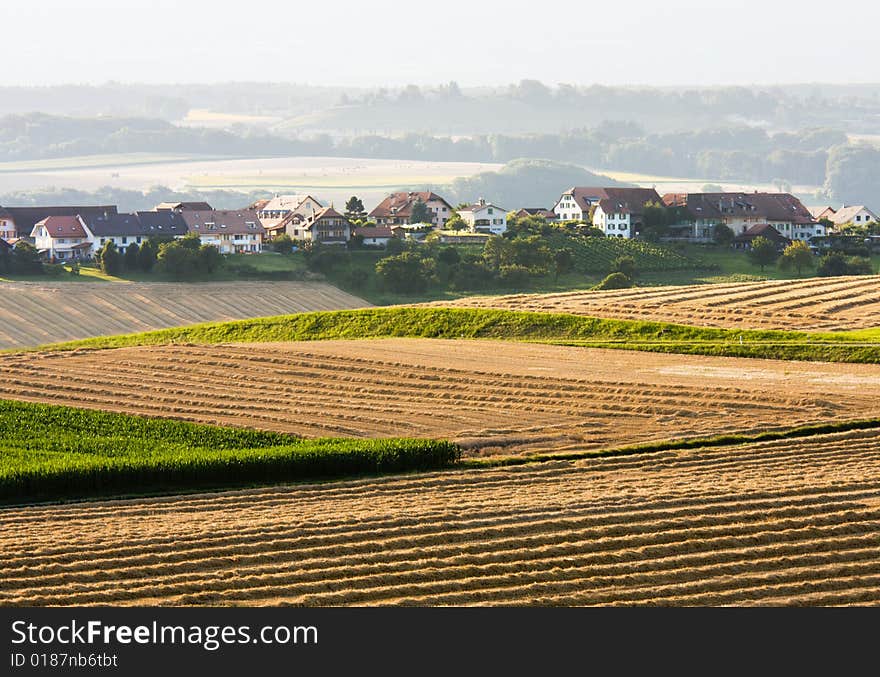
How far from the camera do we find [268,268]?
97.8 m

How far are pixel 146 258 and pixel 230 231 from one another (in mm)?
14801

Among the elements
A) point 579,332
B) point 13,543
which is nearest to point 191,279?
point 579,332

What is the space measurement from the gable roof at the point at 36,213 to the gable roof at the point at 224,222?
6771 mm

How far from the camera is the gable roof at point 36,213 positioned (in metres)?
114

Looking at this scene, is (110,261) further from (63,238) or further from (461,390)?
(461,390)

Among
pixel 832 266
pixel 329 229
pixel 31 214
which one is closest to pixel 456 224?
pixel 329 229

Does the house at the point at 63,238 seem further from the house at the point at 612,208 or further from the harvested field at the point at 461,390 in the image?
the harvested field at the point at 461,390

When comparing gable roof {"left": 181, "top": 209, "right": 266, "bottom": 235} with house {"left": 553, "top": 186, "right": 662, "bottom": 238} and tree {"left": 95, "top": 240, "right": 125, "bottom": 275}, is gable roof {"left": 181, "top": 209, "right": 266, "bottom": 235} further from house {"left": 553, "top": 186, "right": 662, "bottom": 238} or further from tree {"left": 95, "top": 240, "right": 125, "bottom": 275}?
house {"left": 553, "top": 186, "right": 662, "bottom": 238}

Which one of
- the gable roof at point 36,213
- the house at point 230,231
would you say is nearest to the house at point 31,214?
the gable roof at point 36,213

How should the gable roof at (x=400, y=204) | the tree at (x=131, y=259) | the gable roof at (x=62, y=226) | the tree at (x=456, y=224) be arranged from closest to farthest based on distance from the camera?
the tree at (x=131, y=259) < the gable roof at (x=62, y=226) < the tree at (x=456, y=224) < the gable roof at (x=400, y=204)

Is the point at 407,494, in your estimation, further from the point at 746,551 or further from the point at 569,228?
the point at 569,228

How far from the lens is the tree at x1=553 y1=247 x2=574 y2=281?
3716 inches

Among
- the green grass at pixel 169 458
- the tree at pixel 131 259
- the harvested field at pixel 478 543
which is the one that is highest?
the tree at pixel 131 259

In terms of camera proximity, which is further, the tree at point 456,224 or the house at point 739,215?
the tree at point 456,224
